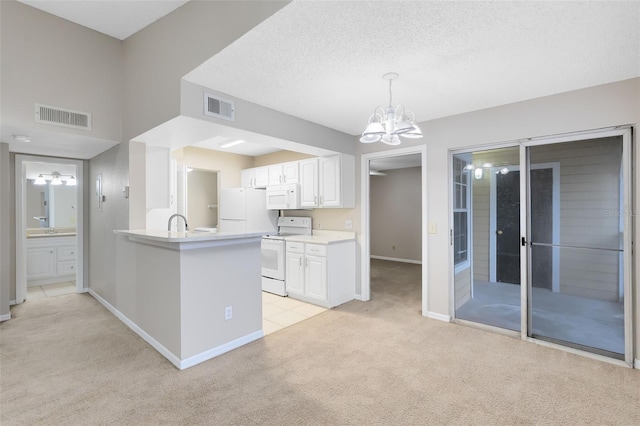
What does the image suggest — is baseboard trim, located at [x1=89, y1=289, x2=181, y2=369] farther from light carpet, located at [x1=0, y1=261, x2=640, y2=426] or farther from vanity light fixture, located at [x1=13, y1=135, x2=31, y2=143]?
vanity light fixture, located at [x1=13, y1=135, x2=31, y2=143]

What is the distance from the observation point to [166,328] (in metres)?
2.74

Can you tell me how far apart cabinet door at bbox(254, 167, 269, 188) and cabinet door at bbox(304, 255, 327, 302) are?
1.95 m

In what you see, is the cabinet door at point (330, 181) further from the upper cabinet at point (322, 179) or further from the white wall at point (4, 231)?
the white wall at point (4, 231)

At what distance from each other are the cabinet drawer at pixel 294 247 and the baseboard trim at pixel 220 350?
4.76 ft

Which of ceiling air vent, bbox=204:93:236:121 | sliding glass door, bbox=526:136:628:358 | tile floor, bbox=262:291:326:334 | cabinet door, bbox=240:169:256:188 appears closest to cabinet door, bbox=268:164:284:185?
cabinet door, bbox=240:169:256:188

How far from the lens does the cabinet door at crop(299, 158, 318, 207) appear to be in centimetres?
476

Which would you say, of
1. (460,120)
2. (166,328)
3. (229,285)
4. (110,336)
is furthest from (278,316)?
(460,120)

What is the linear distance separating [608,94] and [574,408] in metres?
2.59

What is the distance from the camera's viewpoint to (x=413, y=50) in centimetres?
214

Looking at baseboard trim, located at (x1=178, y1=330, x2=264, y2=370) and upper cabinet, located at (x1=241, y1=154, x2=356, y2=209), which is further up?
upper cabinet, located at (x1=241, y1=154, x2=356, y2=209)

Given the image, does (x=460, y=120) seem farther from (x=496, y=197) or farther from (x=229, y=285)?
(x=229, y=285)

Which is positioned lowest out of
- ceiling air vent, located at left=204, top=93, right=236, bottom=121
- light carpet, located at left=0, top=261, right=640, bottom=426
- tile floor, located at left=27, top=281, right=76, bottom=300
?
light carpet, located at left=0, top=261, right=640, bottom=426

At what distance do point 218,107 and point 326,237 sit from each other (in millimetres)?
2472

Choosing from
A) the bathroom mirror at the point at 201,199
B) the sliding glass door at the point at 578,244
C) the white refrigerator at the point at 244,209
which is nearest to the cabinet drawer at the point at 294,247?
the white refrigerator at the point at 244,209
